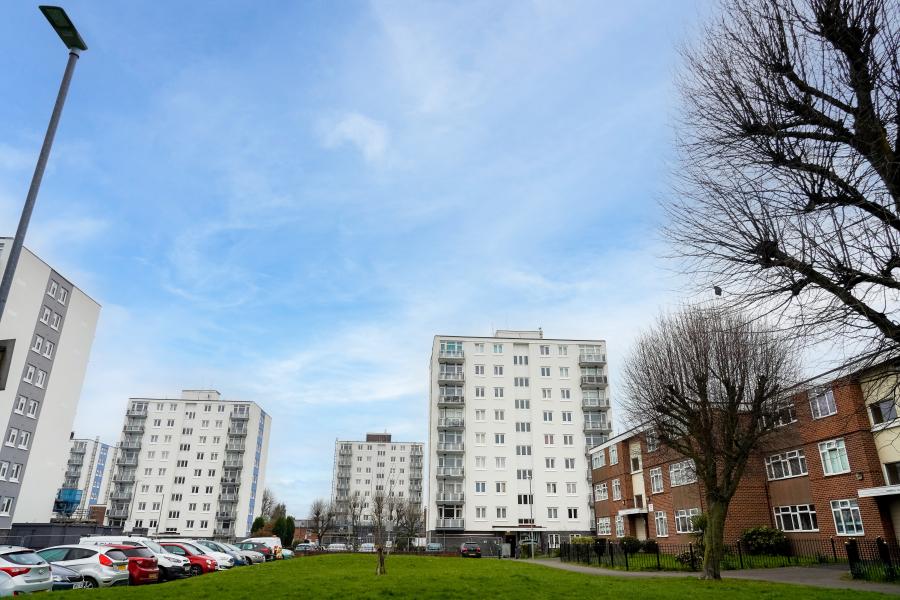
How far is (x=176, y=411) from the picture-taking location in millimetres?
94312

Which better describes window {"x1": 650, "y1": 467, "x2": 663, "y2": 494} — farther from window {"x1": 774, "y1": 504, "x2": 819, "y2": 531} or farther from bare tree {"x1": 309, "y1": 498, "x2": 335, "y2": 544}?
bare tree {"x1": 309, "y1": 498, "x2": 335, "y2": 544}

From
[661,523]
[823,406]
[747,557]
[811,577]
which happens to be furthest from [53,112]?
[661,523]

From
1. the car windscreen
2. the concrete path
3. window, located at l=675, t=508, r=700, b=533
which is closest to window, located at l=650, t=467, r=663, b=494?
window, located at l=675, t=508, r=700, b=533

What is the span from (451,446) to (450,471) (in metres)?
2.79

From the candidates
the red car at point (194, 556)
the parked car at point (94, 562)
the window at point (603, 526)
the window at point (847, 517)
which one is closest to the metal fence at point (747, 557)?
the window at point (847, 517)

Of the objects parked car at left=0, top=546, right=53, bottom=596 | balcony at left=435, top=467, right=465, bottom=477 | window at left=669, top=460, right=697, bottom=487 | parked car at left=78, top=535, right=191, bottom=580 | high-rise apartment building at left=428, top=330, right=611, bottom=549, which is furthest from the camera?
balcony at left=435, top=467, right=465, bottom=477

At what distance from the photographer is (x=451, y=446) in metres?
67.1

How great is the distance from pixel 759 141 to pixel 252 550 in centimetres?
4116

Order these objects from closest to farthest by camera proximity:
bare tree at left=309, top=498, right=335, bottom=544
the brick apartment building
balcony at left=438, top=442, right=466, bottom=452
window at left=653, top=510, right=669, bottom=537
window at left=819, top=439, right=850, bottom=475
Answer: the brick apartment building < window at left=819, top=439, right=850, bottom=475 < window at left=653, top=510, right=669, bottom=537 < balcony at left=438, top=442, right=466, bottom=452 < bare tree at left=309, top=498, right=335, bottom=544

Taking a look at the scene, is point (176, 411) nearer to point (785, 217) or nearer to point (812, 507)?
point (812, 507)

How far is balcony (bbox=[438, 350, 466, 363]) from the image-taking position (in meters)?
70.8

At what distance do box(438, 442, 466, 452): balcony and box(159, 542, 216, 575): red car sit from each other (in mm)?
39917

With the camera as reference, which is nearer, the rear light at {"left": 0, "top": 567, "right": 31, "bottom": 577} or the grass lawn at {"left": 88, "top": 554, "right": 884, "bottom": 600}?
the grass lawn at {"left": 88, "top": 554, "right": 884, "bottom": 600}

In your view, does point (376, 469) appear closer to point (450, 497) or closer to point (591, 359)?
point (450, 497)
